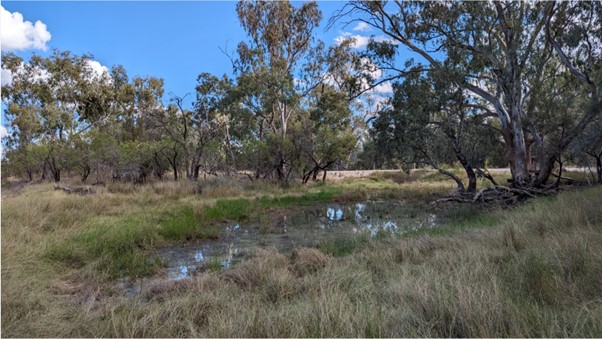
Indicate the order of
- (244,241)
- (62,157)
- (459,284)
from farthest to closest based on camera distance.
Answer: (62,157), (244,241), (459,284)

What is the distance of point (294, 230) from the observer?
10273 millimetres

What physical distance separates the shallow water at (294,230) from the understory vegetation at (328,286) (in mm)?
566

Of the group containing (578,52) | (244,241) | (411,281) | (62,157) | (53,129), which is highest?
(578,52)

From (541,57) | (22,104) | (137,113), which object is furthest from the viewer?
(137,113)

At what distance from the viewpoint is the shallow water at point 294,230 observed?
7.15 meters

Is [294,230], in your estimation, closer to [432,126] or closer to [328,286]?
[328,286]

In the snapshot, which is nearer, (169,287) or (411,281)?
(411,281)

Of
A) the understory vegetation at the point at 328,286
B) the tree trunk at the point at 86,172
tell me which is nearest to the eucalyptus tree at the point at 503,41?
the understory vegetation at the point at 328,286

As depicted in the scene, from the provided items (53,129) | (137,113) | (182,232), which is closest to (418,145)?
(182,232)

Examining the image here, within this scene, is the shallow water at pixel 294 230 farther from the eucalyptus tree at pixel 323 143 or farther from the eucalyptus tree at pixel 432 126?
the eucalyptus tree at pixel 323 143

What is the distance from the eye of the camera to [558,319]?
3.18m

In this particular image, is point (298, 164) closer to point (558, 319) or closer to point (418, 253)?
point (418, 253)

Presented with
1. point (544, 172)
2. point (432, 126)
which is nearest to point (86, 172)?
point (432, 126)

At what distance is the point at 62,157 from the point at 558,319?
29.0 meters
